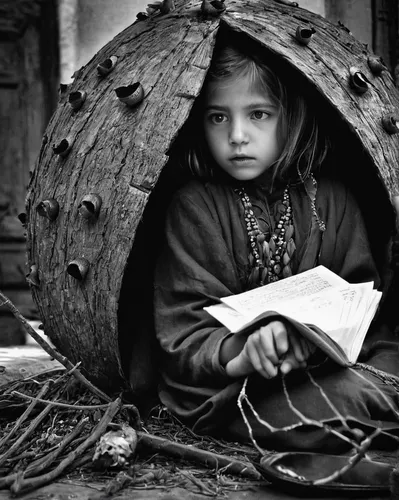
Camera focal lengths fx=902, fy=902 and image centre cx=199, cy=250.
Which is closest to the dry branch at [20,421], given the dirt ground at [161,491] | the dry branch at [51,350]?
the dry branch at [51,350]

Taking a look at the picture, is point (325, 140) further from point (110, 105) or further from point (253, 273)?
point (110, 105)

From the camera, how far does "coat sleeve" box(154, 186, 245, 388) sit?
2.25 meters

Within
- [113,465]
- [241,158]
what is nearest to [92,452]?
[113,465]

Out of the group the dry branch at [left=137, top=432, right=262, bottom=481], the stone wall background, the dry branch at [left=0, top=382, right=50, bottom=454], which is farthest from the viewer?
the stone wall background

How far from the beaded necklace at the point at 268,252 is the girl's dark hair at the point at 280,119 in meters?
0.15

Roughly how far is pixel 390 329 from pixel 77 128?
1015mm

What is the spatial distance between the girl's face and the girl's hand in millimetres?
541

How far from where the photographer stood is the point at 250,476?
195 centimetres

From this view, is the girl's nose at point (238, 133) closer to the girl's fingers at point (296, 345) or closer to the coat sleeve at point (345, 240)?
the coat sleeve at point (345, 240)

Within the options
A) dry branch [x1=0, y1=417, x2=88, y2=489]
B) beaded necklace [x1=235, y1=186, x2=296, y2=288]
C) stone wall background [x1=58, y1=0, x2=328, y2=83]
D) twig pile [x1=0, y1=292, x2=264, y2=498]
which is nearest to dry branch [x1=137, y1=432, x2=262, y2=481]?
twig pile [x1=0, y1=292, x2=264, y2=498]

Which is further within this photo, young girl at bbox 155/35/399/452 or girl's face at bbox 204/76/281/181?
girl's face at bbox 204/76/281/181

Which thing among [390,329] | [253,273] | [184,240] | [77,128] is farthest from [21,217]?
[390,329]

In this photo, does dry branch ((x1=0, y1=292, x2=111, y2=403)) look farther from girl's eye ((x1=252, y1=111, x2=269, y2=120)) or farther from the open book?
girl's eye ((x1=252, y1=111, x2=269, y2=120))

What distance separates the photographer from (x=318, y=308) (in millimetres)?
2160
